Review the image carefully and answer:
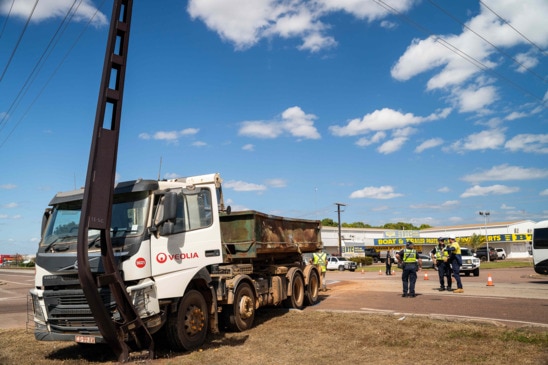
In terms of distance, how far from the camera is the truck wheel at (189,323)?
7879 mm

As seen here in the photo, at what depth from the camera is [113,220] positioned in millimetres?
7715

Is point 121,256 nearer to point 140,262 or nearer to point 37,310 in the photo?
point 140,262

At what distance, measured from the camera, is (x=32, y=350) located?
8.63m

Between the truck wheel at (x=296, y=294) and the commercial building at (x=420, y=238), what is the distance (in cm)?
5848

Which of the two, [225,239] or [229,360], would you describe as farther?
[225,239]

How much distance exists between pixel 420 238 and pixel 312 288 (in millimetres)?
68191

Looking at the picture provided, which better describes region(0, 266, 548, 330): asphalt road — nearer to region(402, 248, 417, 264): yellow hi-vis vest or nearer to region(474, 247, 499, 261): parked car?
region(402, 248, 417, 264): yellow hi-vis vest

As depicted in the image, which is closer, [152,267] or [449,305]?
[152,267]

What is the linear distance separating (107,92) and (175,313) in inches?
149

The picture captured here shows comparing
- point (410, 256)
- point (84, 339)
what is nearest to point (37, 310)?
point (84, 339)

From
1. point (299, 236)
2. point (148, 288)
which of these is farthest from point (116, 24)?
point (299, 236)

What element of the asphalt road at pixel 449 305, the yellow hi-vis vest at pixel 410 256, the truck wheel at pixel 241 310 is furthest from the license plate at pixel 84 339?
the yellow hi-vis vest at pixel 410 256

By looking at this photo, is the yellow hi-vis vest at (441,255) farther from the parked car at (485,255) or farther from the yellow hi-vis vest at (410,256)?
the parked car at (485,255)

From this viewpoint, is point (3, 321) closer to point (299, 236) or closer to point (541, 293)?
point (299, 236)
